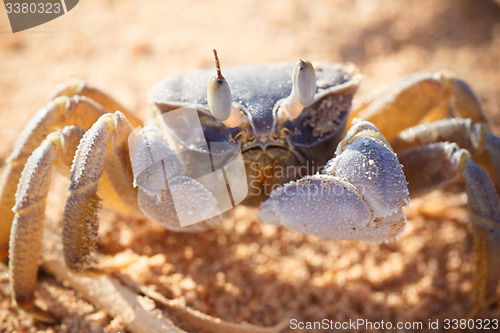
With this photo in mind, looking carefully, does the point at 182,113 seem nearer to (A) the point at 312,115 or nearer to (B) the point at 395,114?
(A) the point at 312,115

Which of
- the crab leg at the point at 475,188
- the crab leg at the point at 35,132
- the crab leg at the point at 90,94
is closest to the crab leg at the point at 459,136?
the crab leg at the point at 475,188

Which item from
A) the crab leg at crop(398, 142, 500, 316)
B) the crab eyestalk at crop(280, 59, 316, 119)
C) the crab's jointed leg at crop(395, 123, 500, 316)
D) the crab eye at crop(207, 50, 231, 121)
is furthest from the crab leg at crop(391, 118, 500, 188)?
the crab eye at crop(207, 50, 231, 121)

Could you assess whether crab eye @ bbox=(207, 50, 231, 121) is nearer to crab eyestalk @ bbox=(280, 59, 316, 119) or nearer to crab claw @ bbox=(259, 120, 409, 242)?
crab eyestalk @ bbox=(280, 59, 316, 119)

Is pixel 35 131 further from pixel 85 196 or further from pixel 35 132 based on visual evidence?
pixel 85 196

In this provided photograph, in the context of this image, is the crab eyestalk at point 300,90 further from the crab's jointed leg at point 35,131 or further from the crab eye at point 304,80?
the crab's jointed leg at point 35,131

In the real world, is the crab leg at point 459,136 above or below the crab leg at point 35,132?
below

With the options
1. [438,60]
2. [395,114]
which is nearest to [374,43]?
[438,60]

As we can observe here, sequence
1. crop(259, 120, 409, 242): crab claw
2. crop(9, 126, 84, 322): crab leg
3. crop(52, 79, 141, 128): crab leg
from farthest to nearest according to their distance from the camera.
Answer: crop(52, 79, 141, 128): crab leg < crop(9, 126, 84, 322): crab leg < crop(259, 120, 409, 242): crab claw

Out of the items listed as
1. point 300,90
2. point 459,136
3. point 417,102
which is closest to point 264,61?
point 417,102
